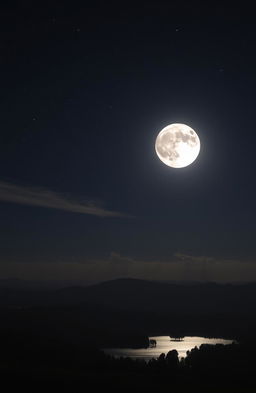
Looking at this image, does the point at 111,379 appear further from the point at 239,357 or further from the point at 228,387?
the point at 239,357

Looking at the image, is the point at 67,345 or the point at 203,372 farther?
the point at 67,345

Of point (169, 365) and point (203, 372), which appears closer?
point (203, 372)

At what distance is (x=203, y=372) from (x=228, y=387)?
28072 millimetres

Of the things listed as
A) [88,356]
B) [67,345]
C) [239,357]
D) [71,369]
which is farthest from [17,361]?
[239,357]

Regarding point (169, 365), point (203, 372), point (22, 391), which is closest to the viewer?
point (22, 391)

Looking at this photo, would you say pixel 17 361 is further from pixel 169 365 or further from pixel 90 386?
pixel 169 365

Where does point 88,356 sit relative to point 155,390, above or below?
above

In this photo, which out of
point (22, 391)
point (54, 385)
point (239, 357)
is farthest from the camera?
point (239, 357)

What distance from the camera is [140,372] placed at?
136 m

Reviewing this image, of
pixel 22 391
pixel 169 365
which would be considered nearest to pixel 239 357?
pixel 169 365

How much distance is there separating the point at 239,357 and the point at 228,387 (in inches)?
2401

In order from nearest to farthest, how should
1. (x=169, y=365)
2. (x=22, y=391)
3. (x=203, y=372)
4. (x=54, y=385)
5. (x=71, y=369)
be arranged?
(x=22, y=391) → (x=54, y=385) → (x=71, y=369) → (x=203, y=372) → (x=169, y=365)

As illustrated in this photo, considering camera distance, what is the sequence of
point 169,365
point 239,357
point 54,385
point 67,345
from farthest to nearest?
point 67,345 < point 239,357 < point 169,365 < point 54,385

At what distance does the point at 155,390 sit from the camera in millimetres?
105750
